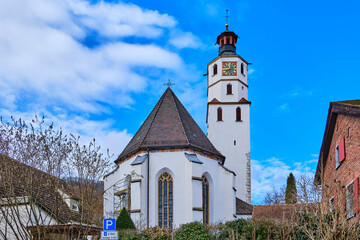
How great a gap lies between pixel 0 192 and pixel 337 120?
497 inches

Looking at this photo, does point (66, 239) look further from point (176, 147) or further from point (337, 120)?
point (176, 147)

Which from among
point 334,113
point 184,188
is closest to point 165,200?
point 184,188

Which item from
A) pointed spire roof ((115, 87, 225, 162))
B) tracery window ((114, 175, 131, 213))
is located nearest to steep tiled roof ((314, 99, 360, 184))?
pointed spire roof ((115, 87, 225, 162))

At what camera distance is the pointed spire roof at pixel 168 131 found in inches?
931

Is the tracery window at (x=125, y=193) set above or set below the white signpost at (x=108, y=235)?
above

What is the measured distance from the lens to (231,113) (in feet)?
111

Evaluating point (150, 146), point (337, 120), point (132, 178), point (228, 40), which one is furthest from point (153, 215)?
A: point (228, 40)

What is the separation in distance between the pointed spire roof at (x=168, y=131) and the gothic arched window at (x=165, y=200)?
1810 mm

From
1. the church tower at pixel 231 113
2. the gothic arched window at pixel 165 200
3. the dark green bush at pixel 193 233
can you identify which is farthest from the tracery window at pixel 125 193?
the church tower at pixel 231 113

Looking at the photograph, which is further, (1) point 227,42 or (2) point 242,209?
(1) point 227,42

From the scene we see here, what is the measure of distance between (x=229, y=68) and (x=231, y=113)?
3936mm

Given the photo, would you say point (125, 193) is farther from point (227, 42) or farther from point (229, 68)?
point (227, 42)

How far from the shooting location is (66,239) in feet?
36.7

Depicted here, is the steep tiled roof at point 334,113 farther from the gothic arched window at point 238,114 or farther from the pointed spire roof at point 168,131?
the gothic arched window at point 238,114
